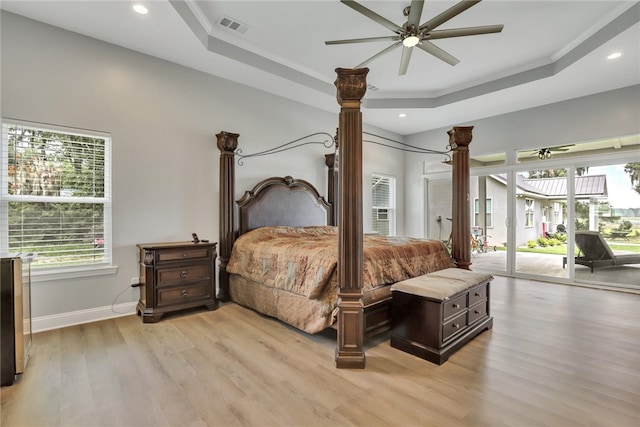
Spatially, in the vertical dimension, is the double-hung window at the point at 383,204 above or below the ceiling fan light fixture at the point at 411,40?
below

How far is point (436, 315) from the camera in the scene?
2346 millimetres

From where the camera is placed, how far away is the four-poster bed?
227 cm

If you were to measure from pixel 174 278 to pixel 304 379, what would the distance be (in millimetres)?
1982

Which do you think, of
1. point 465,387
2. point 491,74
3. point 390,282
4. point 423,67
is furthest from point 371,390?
point 491,74

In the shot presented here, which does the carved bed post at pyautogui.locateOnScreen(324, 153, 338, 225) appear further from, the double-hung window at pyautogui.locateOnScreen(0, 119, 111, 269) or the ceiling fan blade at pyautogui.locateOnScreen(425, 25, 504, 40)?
the double-hung window at pyautogui.locateOnScreen(0, 119, 111, 269)

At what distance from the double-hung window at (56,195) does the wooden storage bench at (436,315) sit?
326 cm

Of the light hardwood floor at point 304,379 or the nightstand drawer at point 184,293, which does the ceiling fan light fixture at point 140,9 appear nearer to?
the nightstand drawer at point 184,293

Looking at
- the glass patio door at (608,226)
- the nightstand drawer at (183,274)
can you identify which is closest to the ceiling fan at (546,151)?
the glass patio door at (608,226)

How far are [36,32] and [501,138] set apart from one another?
23.3 ft

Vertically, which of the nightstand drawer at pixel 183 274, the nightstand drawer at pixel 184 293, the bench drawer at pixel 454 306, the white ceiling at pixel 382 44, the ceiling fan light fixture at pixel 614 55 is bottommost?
the nightstand drawer at pixel 184 293

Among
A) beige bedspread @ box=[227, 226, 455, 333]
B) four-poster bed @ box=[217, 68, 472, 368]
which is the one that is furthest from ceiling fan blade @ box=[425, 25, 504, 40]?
beige bedspread @ box=[227, 226, 455, 333]

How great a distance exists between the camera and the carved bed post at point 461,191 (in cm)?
344

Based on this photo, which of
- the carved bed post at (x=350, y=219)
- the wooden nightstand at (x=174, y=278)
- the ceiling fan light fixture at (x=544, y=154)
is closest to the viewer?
the carved bed post at (x=350, y=219)

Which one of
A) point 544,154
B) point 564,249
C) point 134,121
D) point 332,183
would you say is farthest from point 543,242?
point 134,121
